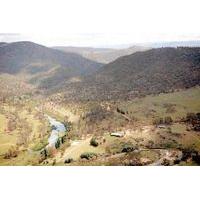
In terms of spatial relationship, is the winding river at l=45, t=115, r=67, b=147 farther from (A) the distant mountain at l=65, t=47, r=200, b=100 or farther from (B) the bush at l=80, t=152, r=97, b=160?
(A) the distant mountain at l=65, t=47, r=200, b=100

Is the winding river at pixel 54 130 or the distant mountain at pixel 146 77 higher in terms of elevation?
the distant mountain at pixel 146 77

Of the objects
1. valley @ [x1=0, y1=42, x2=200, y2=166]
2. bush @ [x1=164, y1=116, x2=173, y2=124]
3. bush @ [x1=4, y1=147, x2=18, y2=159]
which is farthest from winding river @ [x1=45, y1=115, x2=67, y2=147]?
bush @ [x1=164, y1=116, x2=173, y2=124]

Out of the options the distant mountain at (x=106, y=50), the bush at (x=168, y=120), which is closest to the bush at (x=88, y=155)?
the bush at (x=168, y=120)

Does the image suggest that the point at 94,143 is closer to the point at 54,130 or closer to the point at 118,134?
the point at 118,134

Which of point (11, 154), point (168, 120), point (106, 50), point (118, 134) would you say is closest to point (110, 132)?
point (118, 134)

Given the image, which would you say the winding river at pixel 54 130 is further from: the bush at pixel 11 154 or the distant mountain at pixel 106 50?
the distant mountain at pixel 106 50

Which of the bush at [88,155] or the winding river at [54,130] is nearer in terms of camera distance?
the bush at [88,155]
